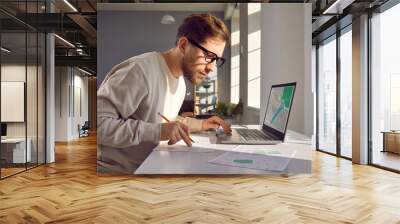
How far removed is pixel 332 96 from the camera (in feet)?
28.2

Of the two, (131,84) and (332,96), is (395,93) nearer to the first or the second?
(332,96)

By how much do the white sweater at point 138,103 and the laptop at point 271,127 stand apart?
548mm

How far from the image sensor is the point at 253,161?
5227 mm

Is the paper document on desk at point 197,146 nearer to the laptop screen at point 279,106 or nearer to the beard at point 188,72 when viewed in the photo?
the laptop screen at point 279,106

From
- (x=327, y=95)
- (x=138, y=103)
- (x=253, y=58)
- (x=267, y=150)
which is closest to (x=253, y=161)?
(x=267, y=150)

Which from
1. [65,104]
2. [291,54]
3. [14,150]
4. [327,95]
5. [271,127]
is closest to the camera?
[271,127]

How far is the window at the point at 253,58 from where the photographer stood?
17.0 ft

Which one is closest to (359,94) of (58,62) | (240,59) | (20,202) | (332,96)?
Answer: (332,96)

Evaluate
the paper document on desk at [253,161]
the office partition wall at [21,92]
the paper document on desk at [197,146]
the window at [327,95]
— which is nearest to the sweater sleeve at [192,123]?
the paper document on desk at [197,146]

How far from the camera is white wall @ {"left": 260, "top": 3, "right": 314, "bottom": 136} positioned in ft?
17.1

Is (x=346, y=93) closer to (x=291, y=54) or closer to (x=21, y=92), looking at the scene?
(x=291, y=54)

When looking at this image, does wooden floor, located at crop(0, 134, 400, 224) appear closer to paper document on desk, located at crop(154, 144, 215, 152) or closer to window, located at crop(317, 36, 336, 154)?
paper document on desk, located at crop(154, 144, 215, 152)

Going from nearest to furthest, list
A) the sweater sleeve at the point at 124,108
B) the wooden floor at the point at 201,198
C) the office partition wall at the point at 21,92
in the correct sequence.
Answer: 1. the wooden floor at the point at 201,198
2. the sweater sleeve at the point at 124,108
3. the office partition wall at the point at 21,92

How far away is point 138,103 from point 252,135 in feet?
5.05
